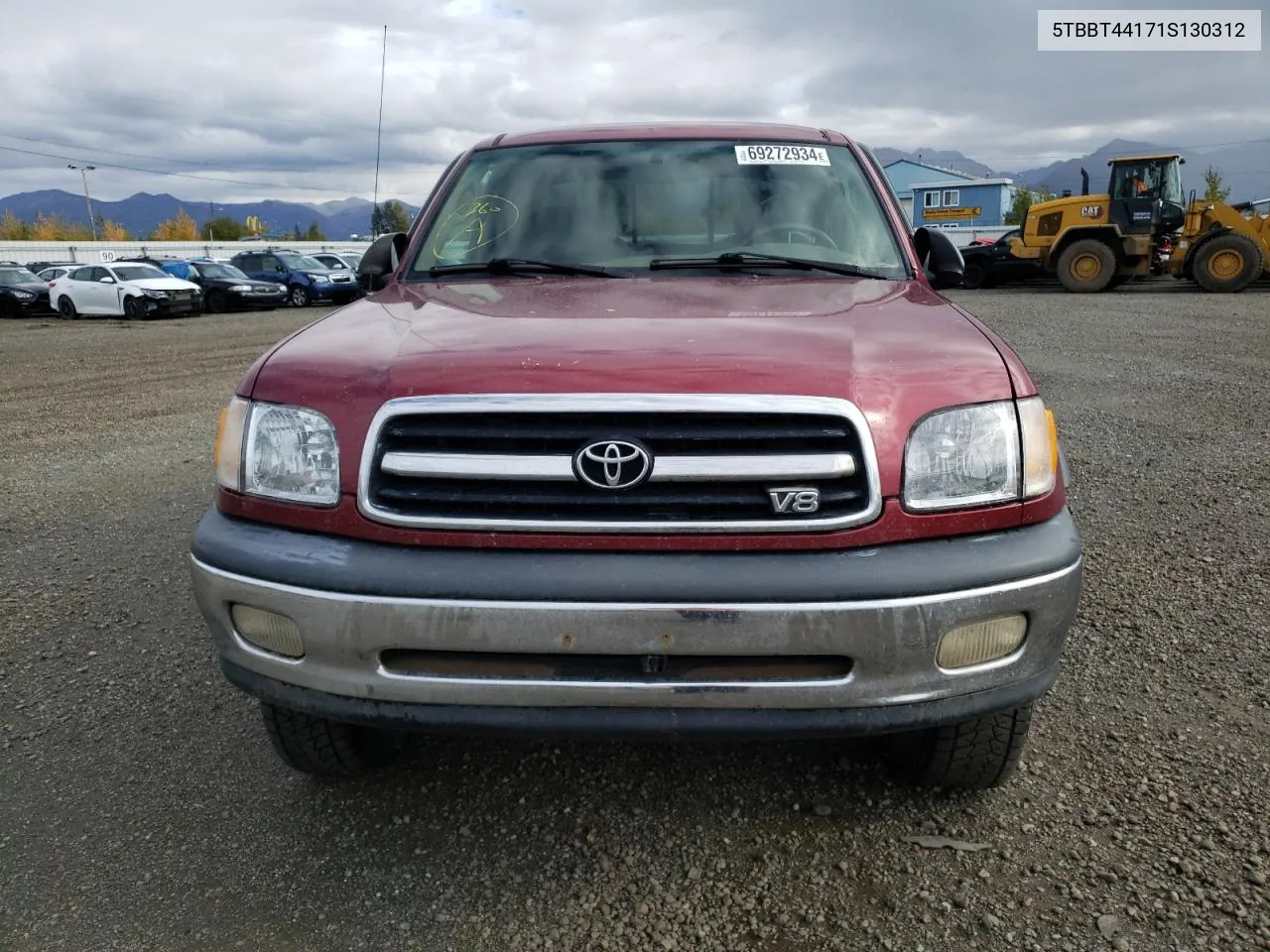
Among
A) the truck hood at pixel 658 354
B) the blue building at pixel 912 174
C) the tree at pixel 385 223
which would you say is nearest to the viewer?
the truck hood at pixel 658 354

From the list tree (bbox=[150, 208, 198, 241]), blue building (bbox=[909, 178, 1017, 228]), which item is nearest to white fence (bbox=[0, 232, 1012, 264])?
blue building (bbox=[909, 178, 1017, 228])

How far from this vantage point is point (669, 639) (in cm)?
184

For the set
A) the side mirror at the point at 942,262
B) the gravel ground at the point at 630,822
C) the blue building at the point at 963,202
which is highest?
the blue building at the point at 963,202

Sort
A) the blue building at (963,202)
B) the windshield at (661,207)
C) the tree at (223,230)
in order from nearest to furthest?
the windshield at (661,207) < the blue building at (963,202) < the tree at (223,230)

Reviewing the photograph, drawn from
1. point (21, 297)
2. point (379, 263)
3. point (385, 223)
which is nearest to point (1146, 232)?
point (385, 223)

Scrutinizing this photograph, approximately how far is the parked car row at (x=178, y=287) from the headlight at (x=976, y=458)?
20850mm

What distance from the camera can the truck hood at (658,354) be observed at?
194 cm

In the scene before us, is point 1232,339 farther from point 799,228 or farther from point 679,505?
point 679,505

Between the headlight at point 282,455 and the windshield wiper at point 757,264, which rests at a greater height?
the windshield wiper at point 757,264

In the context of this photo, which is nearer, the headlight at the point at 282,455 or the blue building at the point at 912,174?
the headlight at the point at 282,455

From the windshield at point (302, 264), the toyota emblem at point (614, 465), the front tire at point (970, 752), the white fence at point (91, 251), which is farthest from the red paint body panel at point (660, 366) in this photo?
the white fence at point (91, 251)

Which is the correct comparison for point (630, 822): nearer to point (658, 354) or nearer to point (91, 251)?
point (658, 354)

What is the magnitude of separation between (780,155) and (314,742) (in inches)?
96.6

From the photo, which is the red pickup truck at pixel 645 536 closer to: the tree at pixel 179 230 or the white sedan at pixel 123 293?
the white sedan at pixel 123 293
